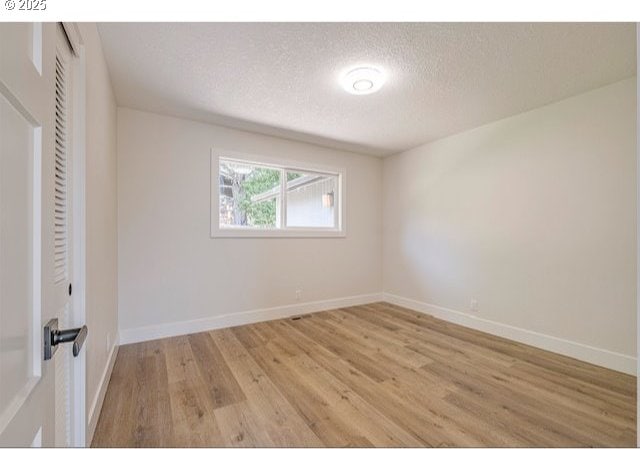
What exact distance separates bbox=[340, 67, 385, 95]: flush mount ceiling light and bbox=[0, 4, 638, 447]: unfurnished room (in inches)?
0.9

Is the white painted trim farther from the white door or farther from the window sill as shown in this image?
the window sill

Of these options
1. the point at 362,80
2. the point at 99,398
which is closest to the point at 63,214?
the point at 99,398

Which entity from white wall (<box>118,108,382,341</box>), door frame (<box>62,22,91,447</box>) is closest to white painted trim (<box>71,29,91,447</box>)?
door frame (<box>62,22,91,447</box>)

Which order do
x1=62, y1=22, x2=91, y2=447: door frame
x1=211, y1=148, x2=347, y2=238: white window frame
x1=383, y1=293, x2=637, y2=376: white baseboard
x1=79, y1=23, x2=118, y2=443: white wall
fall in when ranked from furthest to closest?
1. x1=211, y1=148, x2=347, y2=238: white window frame
2. x1=383, y1=293, x2=637, y2=376: white baseboard
3. x1=79, y1=23, x2=118, y2=443: white wall
4. x1=62, y1=22, x2=91, y2=447: door frame

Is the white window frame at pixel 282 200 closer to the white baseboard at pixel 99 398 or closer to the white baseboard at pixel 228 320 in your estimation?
the white baseboard at pixel 228 320

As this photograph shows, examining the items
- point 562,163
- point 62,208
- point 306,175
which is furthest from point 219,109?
point 562,163

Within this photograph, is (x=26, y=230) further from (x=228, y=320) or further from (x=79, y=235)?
(x=228, y=320)

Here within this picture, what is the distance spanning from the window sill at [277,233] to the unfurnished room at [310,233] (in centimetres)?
3

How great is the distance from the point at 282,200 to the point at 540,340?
3.25m

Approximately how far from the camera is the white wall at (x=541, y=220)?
2.39 m

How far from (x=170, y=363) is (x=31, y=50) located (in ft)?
8.24

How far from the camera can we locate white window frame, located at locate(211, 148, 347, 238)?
11.0 feet

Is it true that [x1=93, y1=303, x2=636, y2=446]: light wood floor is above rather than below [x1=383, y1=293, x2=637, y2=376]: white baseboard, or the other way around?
below

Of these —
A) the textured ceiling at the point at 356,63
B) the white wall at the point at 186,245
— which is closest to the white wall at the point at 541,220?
the textured ceiling at the point at 356,63
